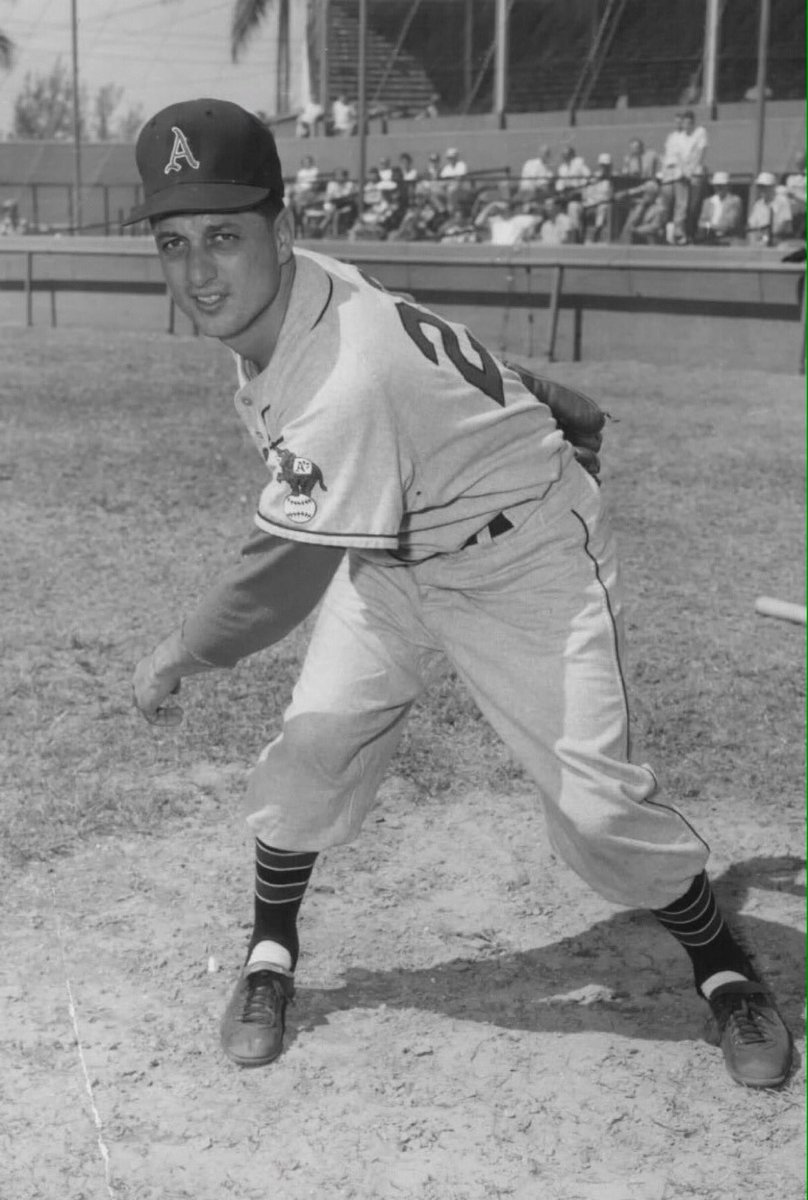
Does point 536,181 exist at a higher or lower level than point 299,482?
higher

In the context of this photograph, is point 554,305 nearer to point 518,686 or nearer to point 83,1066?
point 518,686

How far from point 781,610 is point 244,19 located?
32848 millimetres

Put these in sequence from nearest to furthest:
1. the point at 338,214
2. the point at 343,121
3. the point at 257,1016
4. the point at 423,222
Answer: the point at 257,1016, the point at 423,222, the point at 338,214, the point at 343,121

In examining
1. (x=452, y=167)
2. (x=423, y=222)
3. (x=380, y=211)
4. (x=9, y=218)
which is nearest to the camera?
(x=423, y=222)

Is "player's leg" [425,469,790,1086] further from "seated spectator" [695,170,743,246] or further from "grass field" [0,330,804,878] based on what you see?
"seated spectator" [695,170,743,246]

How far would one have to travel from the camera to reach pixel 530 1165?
2900mm

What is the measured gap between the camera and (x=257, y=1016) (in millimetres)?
3297

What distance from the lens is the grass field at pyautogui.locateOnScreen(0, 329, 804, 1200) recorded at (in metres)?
2.93

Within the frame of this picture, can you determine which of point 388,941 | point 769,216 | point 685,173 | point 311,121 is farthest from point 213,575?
point 311,121

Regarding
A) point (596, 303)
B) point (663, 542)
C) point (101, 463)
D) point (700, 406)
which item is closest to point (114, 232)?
point (596, 303)

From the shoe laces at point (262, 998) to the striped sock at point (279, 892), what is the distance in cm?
9

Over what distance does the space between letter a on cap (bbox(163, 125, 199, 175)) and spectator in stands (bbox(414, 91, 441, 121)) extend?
2820cm

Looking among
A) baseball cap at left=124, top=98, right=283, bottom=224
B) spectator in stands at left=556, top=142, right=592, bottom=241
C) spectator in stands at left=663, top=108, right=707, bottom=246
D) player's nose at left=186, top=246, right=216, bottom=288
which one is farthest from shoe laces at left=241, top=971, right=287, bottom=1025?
spectator in stands at left=556, top=142, right=592, bottom=241

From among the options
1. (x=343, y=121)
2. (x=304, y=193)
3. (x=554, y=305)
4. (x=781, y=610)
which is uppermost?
(x=343, y=121)
